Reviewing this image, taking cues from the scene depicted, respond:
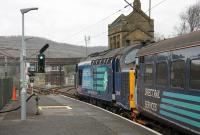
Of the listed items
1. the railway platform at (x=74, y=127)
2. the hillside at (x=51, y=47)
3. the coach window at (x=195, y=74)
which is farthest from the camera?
the hillside at (x=51, y=47)

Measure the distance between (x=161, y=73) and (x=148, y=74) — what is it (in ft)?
5.50

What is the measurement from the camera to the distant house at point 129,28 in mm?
72750

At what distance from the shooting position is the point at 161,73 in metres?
13.9

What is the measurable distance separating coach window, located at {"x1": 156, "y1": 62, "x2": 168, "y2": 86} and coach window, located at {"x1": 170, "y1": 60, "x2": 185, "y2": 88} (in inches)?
26.1

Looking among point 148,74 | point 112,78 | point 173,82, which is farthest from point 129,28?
point 173,82

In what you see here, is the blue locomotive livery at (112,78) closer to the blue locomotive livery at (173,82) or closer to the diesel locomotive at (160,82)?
the diesel locomotive at (160,82)

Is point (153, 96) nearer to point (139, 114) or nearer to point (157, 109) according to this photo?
point (157, 109)

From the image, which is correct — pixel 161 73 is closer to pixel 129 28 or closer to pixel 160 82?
pixel 160 82

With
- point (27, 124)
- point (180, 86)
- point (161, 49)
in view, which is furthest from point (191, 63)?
point (27, 124)

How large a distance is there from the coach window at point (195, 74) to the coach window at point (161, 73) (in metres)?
2.11

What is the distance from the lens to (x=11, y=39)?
83.7 meters

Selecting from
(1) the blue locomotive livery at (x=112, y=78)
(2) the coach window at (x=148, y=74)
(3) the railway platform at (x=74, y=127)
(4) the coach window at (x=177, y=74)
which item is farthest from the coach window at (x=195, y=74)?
(1) the blue locomotive livery at (x=112, y=78)

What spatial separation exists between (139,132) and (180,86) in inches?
128

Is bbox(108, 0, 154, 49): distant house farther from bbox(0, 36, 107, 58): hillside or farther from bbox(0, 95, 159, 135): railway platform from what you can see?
bbox(0, 95, 159, 135): railway platform
